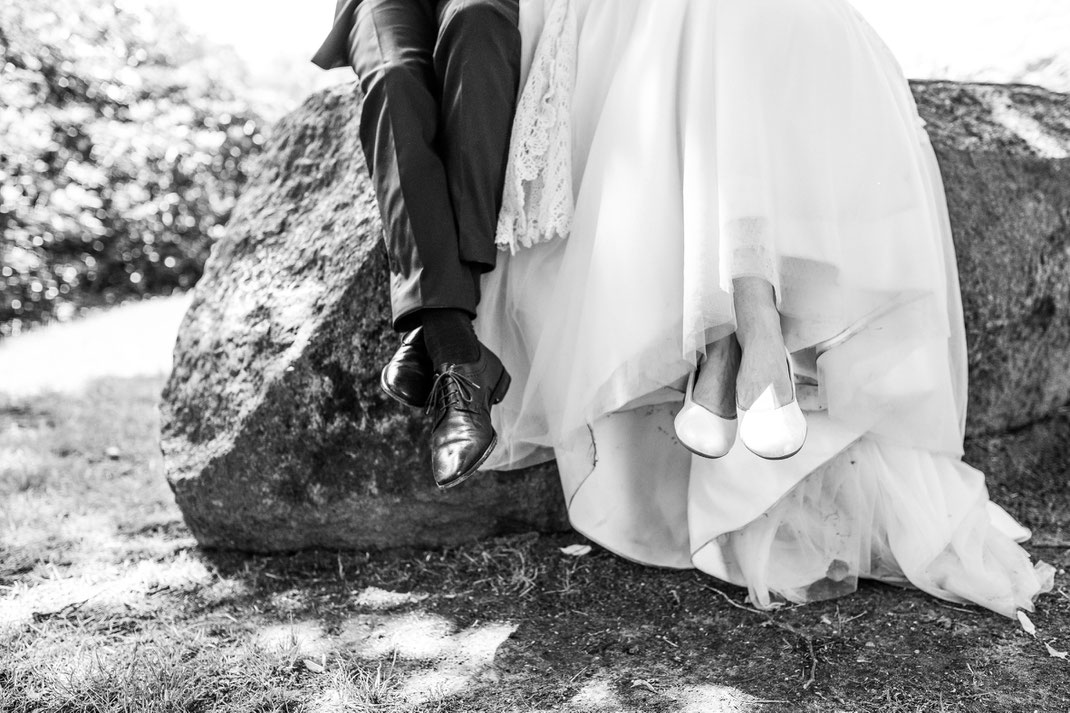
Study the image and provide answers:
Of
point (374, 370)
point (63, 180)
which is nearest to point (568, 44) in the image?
point (374, 370)

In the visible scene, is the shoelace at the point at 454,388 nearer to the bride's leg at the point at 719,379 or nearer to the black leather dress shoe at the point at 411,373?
the black leather dress shoe at the point at 411,373

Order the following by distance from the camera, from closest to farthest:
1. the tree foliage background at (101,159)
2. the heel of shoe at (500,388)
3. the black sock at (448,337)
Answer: the black sock at (448,337)
the heel of shoe at (500,388)
the tree foliage background at (101,159)

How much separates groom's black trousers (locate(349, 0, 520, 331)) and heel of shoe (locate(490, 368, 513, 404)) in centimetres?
21

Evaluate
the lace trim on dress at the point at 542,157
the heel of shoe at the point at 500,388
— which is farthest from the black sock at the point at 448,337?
the lace trim on dress at the point at 542,157

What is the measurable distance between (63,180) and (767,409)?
17.9 feet

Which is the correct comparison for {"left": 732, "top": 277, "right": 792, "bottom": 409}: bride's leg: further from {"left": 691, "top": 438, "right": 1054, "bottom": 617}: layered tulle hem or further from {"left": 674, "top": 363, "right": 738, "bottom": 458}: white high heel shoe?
{"left": 691, "top": 438, "right": 1054, "bottom": 617}: layered tulle hem

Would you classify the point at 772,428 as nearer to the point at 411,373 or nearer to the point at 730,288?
the point at 730,288

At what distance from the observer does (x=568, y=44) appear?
2.19 meters

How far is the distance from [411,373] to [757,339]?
78 cm

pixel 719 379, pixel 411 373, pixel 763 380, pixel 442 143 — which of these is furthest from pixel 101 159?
pixel 763 380

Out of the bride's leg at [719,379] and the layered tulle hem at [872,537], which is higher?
the bride's leg at [719,379]

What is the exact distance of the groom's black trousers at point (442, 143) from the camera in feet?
6.66

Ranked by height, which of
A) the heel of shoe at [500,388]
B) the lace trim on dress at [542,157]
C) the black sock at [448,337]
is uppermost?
the lace trim on dress at [542,157]

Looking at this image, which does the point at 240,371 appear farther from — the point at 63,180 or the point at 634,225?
the point at 63,180
